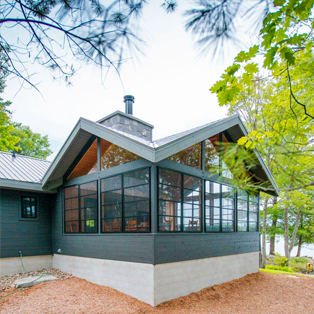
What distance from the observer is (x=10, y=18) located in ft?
7.13

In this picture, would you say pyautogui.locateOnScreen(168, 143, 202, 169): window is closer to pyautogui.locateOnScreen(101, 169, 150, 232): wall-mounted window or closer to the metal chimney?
pyautogui.locateOnScreen(101, 169, 150, 232): wall-mounted window

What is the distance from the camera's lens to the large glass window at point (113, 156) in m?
6.44

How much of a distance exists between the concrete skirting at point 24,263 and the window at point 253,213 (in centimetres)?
685

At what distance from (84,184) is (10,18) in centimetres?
587

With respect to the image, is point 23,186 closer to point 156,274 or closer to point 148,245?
point 148,245

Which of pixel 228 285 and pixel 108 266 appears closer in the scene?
pixel 108 266

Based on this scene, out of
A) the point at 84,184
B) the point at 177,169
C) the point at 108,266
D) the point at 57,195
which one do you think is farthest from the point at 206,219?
the point at 57,195

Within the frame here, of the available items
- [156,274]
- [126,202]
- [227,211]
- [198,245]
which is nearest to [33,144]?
[126,202]

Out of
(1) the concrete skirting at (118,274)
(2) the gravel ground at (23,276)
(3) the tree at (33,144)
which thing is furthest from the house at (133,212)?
(3) the tree at (33,144)

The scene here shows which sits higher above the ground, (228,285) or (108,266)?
(108,266)

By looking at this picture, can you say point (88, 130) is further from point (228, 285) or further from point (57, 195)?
point (228, 285)

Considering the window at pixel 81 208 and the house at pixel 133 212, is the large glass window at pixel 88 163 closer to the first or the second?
the house at pixel 133 212

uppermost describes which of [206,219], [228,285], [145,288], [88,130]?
[88,130]

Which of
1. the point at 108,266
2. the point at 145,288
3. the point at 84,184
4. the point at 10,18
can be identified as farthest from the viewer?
the point at 84,184
